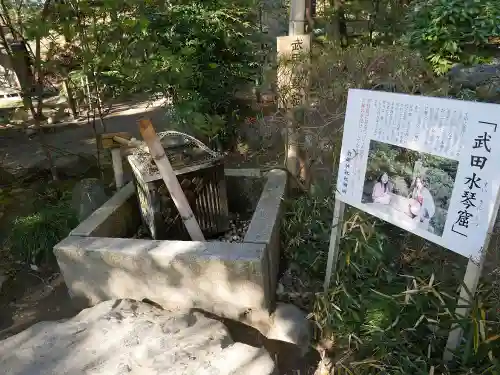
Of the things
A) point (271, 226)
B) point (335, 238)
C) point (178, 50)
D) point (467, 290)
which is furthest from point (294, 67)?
point (467, 290)

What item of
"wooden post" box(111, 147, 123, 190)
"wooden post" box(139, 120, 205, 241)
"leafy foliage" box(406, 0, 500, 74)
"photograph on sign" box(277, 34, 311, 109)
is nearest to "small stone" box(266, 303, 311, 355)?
"wooden post" box(139, 120, 205, 241)

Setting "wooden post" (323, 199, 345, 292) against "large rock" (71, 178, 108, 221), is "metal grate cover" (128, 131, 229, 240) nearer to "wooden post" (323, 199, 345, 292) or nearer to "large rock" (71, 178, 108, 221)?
"large rock" (71, 178, 108, 221)

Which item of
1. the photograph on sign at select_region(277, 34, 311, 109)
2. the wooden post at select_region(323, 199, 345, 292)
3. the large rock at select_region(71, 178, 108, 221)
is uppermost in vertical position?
the photograph on sign at select_region(277, 34, 311, 109)

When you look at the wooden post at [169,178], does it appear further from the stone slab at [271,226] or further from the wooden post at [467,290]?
the wooden post at [467,290]

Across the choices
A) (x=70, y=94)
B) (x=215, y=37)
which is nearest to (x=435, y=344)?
(x=215, y=37)

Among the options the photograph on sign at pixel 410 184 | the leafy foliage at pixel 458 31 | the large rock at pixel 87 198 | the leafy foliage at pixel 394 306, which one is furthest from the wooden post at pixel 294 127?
the leafy foliage at pixel 458 31

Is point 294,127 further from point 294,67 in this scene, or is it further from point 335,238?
point 335,238

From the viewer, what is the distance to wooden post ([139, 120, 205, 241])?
274 cm

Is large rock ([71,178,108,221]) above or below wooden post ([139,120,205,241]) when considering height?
below

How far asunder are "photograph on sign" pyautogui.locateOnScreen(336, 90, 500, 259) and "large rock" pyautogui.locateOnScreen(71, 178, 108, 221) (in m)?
2.63

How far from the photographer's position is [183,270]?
2625 mm

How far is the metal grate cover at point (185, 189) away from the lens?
3.05m

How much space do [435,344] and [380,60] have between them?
6.40 ft

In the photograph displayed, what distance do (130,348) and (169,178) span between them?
3.87 feet
